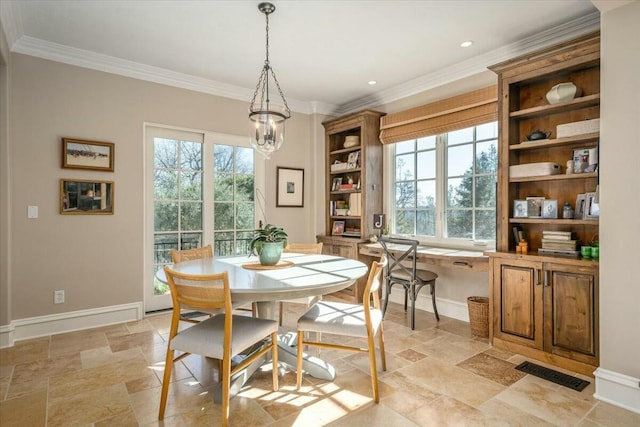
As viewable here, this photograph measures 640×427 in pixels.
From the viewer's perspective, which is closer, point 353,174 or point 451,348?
point 451,348

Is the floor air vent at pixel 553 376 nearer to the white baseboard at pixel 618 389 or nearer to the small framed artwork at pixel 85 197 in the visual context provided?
the white baseboard at pixel 618 389

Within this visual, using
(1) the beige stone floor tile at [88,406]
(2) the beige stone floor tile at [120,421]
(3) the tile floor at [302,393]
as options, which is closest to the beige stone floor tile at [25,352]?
(3) the tile floor at [302,393]

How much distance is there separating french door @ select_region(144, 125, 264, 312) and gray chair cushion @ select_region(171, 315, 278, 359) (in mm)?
2062

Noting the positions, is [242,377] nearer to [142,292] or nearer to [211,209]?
[142,292]

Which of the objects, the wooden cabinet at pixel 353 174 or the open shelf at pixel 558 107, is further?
the wooden cabinet at pixel 353 174

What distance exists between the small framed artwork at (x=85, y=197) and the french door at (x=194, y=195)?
0.39m

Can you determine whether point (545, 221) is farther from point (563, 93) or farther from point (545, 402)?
point (545, 402)

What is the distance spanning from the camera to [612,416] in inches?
77.4

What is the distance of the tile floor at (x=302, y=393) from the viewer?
1.94m

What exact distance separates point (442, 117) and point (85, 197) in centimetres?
364

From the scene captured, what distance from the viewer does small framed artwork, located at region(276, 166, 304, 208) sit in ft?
15.4

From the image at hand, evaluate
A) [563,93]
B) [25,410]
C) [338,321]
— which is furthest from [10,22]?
[563,93]

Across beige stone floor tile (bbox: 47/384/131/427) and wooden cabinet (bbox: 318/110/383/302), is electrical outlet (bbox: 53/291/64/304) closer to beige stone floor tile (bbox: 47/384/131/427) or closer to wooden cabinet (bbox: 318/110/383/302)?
beige stone floor tile (bbox: 47/384/131/427)

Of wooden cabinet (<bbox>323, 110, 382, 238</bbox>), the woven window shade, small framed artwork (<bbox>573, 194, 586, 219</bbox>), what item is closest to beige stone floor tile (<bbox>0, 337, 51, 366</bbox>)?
wooden cabinet (<bbox>323, 110, 382, 238</bbox>)
